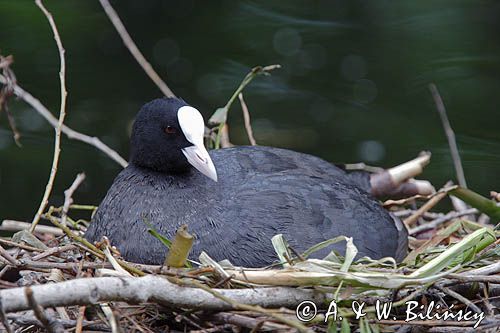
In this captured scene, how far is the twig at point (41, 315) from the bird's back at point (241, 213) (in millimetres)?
752

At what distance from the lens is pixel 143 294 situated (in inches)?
113

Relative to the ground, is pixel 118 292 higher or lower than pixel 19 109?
higher

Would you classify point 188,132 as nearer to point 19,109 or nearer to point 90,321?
point 90,321

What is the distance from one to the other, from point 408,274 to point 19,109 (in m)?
4.69

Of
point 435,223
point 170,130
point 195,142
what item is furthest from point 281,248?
point 435,223

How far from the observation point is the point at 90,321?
10.5 feet

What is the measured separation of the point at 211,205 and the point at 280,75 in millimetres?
3921

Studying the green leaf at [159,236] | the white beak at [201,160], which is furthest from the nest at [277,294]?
the white beak at [201,160]

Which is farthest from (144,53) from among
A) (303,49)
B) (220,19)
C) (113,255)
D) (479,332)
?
(479,332)

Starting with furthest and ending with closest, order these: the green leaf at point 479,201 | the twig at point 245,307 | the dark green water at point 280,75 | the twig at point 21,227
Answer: the dark green water at point 280,75
the twig at point 21,227
the green leaf at point 479,201
the twig at point 245,307

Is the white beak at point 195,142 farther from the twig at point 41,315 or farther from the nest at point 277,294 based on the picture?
the twig at point 41,315

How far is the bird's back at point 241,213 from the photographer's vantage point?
3688 mm

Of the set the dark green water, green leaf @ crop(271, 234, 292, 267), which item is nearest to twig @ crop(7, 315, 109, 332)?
green leaf @ crop(271, 234, 292, 267)

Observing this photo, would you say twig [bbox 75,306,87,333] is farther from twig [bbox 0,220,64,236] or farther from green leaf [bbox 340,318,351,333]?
twig [bbox 0,220,64,236]
